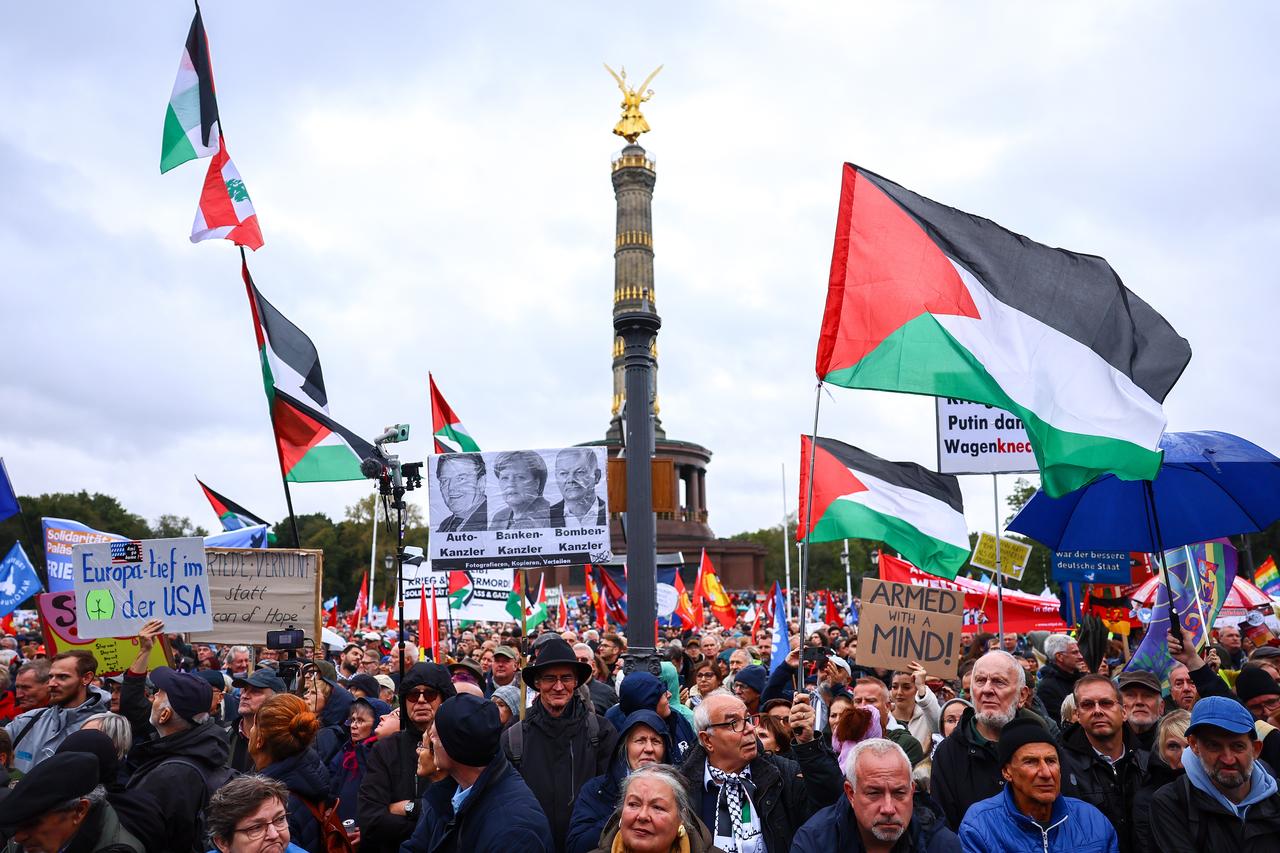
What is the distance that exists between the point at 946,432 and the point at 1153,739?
423cm

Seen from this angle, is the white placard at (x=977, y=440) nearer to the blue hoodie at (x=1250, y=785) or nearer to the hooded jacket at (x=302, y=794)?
the blue hoodie at (x=1250, y=785)

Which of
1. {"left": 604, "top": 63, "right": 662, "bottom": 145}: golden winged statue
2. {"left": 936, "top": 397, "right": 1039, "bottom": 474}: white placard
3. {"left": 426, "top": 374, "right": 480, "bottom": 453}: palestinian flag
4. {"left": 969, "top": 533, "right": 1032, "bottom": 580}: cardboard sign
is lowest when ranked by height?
{"left": 969, "top": 533, "right": 1032, "bottom": 580}: cardboard sign

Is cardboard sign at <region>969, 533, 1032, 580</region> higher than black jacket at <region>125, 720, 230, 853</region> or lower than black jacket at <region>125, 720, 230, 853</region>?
higher

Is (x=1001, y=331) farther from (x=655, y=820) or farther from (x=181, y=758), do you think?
(x=181, y=758)

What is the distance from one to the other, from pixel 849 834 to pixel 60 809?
2.72 m

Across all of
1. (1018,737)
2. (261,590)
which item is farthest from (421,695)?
(261,590)

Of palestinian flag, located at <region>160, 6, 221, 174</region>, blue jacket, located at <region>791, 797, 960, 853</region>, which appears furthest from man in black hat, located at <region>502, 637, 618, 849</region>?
palestinian flag, located at <region>160, 6, 221, 174</region>

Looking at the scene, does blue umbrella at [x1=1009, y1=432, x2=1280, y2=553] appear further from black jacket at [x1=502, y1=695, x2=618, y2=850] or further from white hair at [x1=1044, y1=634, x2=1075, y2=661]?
black jacket at [x1=502, y1=695, x2=618, y2=850]

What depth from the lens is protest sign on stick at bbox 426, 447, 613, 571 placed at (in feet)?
32.0

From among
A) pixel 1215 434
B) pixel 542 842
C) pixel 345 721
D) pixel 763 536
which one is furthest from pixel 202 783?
pixel 763 536

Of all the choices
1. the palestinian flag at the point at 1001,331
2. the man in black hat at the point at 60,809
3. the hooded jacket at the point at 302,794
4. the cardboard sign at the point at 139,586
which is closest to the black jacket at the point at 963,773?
the palestinian flag at the point at 1001,331

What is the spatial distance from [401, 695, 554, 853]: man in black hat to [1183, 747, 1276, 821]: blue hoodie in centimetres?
251

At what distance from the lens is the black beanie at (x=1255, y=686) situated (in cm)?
543

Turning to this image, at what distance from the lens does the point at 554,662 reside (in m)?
4.95
